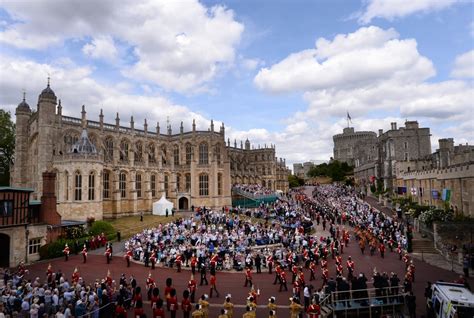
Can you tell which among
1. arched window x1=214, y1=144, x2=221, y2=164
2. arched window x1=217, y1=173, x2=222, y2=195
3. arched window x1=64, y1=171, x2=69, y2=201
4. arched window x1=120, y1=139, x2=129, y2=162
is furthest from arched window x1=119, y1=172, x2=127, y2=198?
arched window x1=214, y1=144, x2=221, y2=164

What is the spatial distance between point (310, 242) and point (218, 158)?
34.8 meters

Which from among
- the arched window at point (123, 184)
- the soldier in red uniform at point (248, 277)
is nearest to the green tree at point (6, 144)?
the arched window at point (123, 184)

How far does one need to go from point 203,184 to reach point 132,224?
18.4 metres

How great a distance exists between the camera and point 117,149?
49031 millimetres

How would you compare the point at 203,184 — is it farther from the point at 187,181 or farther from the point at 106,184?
the point at 106,184

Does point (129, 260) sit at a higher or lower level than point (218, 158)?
lower

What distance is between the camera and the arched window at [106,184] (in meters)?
46.1

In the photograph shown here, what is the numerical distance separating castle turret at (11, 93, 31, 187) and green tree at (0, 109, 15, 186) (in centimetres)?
986

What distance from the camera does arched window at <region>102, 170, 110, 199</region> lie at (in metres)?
46.1

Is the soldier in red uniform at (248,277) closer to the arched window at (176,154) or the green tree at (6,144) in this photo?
the arched window at (176,154)

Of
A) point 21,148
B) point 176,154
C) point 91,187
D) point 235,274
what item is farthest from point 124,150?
point 235,274

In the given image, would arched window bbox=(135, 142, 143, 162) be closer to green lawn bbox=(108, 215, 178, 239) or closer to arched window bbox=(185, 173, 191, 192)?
arched window bbox=(185, 173, 191, 192)

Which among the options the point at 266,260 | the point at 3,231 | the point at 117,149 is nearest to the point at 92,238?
the point at 3,231

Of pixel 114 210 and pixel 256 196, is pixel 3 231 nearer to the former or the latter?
pixel 114 210
